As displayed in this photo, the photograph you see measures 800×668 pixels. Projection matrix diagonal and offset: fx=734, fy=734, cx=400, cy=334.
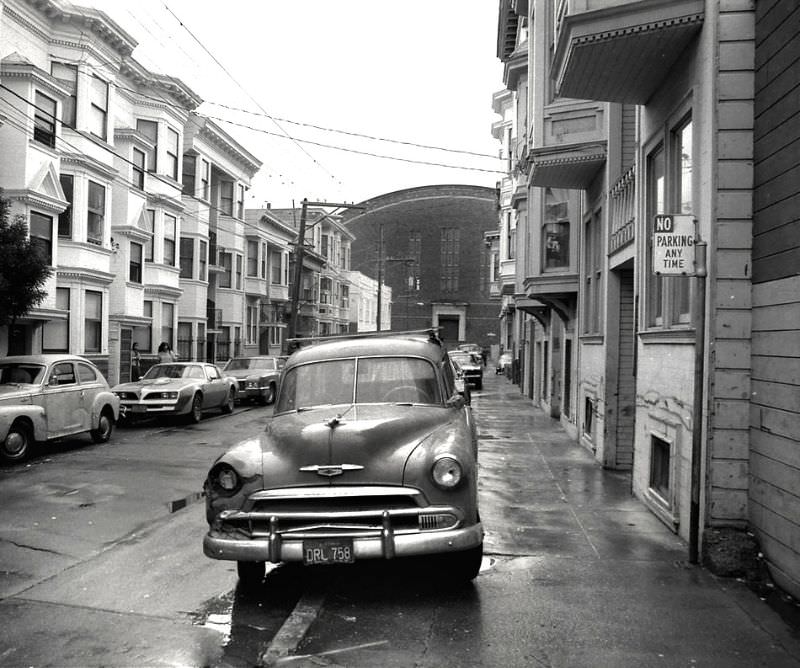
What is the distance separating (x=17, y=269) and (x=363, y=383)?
10.6 m

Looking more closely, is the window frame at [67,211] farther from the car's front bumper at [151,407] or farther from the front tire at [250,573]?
the front tire at [250,573]

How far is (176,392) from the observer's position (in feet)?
57.9

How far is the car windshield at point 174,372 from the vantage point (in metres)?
19.4

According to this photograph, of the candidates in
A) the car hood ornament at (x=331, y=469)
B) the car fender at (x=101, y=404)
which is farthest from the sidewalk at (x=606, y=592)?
the car fender at (x=101, y=404)

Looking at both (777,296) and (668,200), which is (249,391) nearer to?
(668,200)

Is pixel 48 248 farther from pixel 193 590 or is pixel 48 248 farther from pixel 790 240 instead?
pixel 790 240

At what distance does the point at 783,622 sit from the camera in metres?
4.97

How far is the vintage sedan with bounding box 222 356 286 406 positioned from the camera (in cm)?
2358

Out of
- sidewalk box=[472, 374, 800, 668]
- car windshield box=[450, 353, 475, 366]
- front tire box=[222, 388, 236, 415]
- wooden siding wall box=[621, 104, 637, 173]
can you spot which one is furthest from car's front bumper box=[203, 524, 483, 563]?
car windshield box=[450, 353, 475, 366]

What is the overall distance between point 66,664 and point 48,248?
17622 mm

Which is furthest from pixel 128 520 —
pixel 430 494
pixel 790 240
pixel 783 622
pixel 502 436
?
pixel 502 436

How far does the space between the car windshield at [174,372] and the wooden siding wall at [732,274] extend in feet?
50.9

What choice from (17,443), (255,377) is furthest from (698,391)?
(255,377)

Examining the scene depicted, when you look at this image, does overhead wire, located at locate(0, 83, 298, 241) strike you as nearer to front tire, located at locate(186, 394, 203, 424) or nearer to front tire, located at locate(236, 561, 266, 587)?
front tire, located at locate(186, 394, 203, 424)
